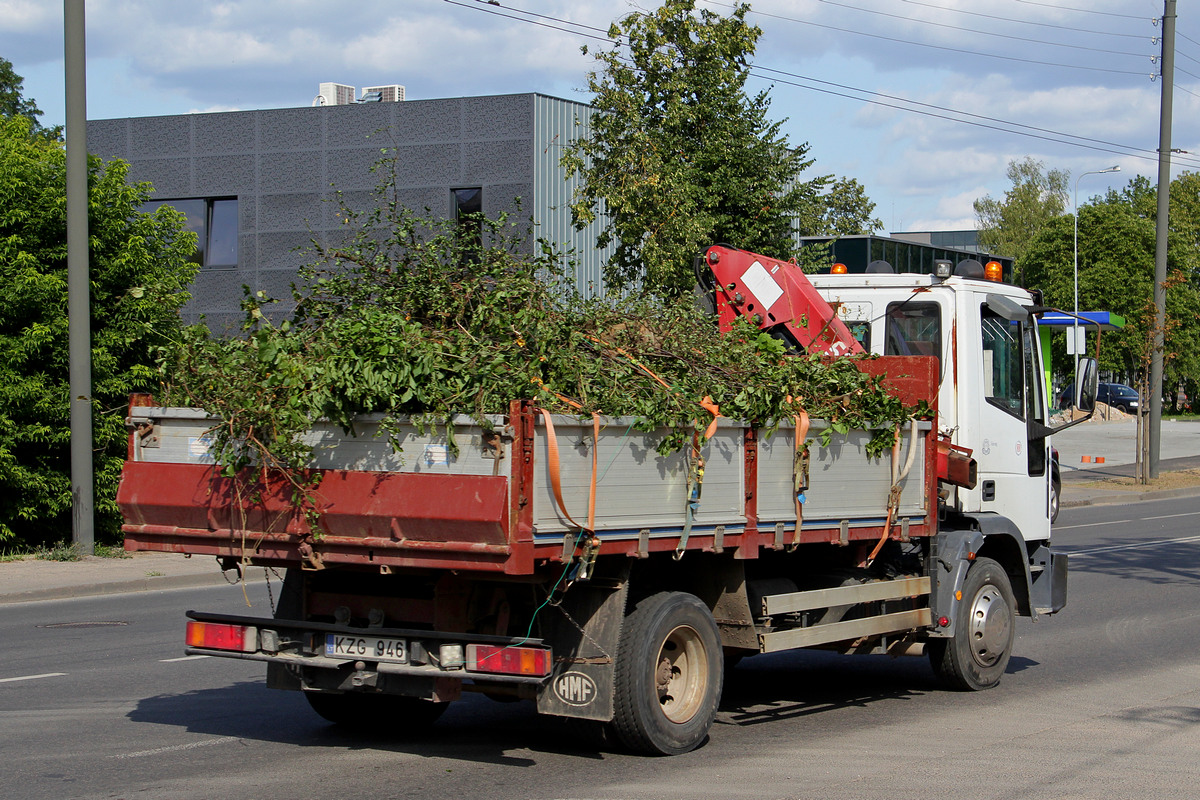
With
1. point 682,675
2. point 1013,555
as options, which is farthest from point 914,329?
point 682,675

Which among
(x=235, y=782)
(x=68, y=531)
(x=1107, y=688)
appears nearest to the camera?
(x=235, y=782)

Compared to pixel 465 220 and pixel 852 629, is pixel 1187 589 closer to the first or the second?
pixel 852 629

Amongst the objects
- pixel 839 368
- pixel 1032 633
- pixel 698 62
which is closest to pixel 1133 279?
pixel 698 62

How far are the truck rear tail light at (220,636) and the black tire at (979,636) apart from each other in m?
4.64

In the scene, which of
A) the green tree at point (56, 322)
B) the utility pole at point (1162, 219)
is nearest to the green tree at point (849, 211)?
the utility pole at point (1162, 219)

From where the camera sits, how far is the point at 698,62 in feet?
66.3

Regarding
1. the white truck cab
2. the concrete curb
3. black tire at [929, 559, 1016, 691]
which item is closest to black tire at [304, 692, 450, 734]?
black tire at [929, 559, 1016, 691]

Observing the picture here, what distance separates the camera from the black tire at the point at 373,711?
7.49 meters

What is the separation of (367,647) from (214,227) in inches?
1185

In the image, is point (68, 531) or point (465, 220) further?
point (68, 531)

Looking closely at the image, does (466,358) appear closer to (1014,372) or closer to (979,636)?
(979,636)

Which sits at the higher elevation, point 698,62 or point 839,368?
point 698,62

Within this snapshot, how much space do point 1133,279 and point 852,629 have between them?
60.9 meters

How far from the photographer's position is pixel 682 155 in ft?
67.1
